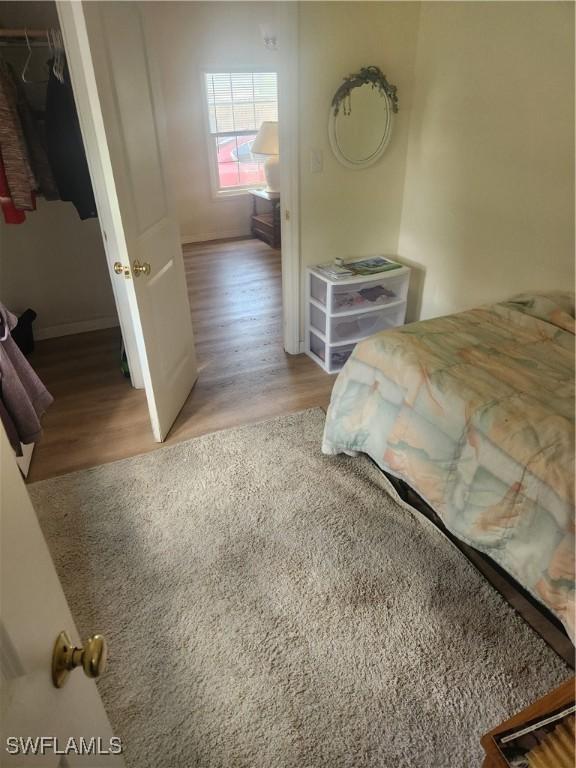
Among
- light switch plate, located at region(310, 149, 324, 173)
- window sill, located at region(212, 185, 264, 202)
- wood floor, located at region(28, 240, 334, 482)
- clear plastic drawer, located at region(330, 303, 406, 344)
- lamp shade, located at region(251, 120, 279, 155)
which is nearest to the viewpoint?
wood floor, located at region(28, 240, 334, 482)

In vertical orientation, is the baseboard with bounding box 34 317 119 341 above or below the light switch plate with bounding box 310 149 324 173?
below

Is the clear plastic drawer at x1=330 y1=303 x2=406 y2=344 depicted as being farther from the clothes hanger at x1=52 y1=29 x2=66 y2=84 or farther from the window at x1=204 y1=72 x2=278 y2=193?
the window at x1=204 y1=72 x2=278 y2=193

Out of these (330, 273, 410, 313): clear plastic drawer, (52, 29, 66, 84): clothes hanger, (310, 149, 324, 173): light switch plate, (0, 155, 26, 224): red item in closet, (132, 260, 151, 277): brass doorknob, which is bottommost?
(330, 273, 410, 313): clear plastic drawer

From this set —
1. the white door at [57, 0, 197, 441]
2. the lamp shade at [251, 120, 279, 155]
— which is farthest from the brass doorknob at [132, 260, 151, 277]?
the lamp shade at [251, 120, 279, 155]

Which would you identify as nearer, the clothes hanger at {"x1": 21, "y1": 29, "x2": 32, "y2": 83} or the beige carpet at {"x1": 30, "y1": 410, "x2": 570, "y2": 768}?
the beige carpet at {"x1": 30, "y1": 410, "x2": 570, "y2": 768}

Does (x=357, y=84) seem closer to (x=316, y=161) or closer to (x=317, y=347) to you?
(x=316, y=161)

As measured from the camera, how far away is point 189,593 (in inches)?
63.6

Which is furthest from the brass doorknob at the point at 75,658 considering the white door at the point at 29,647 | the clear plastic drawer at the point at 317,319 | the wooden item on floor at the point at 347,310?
the clear plastic drawer at the point at 317,319

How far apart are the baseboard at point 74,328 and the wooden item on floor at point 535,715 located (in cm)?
339

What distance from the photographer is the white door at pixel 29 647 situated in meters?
0.50

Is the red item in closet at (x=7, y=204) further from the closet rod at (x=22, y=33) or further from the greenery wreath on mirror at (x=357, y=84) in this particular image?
the greenery wreath on mirror at (x=357, y=84)

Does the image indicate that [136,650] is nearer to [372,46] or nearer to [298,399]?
[298,399]
